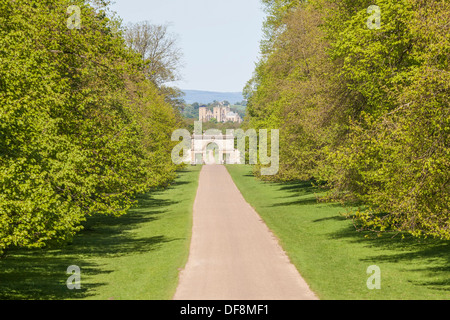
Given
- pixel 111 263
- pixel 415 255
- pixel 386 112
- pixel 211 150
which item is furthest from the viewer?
pixel 211 150

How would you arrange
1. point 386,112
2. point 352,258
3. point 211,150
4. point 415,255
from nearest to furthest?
point 386,112, point 352,258, point 415,255, point 211,150

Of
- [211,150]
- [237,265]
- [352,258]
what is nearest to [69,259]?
[237,265]

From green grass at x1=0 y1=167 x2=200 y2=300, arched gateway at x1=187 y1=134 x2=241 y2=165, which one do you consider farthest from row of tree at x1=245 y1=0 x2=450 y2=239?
arched gateway at x1=187 y1=134 x2=241 y2=165

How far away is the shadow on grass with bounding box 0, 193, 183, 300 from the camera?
16984 millimetres

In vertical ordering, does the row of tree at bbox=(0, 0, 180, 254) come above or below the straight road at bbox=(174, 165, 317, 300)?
above

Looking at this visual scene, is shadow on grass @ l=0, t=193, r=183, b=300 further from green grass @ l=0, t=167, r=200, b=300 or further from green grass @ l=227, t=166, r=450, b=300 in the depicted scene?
green grass @ l=227, t=166, r=450, b=300

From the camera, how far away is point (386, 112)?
20109 millimetres

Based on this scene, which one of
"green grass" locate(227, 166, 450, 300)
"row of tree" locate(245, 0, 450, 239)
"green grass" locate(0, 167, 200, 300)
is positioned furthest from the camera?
"green grass" locate(0, 167, 200, 300)

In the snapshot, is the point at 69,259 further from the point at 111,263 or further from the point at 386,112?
the point at 386,112

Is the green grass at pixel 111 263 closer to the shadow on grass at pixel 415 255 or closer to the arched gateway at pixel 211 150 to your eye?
the shadow on grass at pixel 415 255

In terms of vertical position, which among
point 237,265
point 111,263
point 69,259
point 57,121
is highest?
point 57,121

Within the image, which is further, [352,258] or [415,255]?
[415,255]

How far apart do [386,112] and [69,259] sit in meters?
15.1
